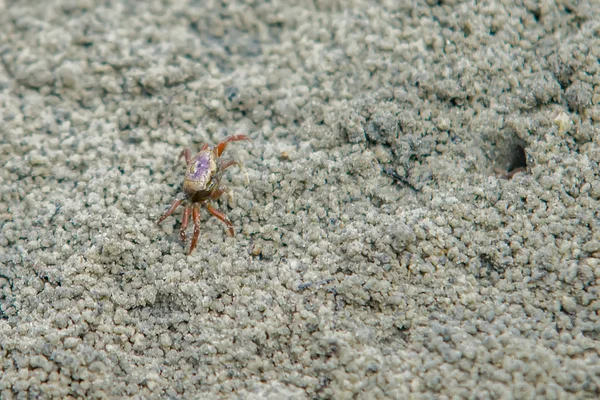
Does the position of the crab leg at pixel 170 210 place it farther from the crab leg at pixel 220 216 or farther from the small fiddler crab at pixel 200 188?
the crab leg at pixel 220 216

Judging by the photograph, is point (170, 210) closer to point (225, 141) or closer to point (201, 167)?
point (201, 167)

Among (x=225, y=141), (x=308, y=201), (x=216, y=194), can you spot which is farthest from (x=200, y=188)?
→ (x=308, y=201)

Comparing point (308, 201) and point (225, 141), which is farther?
point (225, 141)

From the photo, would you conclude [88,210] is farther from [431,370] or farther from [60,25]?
[431,370]

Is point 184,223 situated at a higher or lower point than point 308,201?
lower

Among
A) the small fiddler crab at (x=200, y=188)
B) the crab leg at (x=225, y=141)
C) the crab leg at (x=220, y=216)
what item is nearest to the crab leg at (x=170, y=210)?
the small fiddler crab at (x=200, y=188)

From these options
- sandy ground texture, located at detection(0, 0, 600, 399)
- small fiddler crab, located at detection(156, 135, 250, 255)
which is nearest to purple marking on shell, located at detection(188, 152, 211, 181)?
small fiddler crab, located at detection(156, 135, 250, 255)
